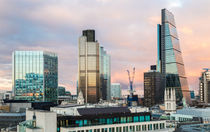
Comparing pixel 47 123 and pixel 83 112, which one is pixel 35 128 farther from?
pixel 83 112

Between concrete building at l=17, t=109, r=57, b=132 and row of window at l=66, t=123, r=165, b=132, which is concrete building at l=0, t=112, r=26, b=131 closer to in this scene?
concrete building at l=17, t=109, r=57, b=132

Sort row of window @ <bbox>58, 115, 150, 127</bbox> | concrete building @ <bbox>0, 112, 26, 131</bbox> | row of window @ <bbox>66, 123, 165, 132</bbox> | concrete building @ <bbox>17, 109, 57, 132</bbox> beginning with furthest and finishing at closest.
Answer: concrete building @ <bbox>0, 112, 26, 131</bbox>
row of window @ <bbox>66, 123, 165, 132</bbox>
row of window @ <bbox>58, 115, 150, 127</bbox>
concrete building @ <bbox>17, 109, 57, 132</bbox>

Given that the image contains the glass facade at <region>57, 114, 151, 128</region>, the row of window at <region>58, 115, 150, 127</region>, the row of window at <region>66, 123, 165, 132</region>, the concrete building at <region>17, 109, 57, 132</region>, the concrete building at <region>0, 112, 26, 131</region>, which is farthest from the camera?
the concrete building at <region>0, 112, 26, 131</region>

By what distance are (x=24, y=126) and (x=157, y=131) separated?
56.9m

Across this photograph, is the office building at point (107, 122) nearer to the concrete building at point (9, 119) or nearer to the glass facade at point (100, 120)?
the glass facade at point (100, 120)

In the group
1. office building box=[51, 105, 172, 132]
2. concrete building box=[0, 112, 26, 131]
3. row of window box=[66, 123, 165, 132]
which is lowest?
concrete building box=[0, 112, 26, 131]

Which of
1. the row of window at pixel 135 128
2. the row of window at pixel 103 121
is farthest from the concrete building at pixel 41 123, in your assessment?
the row of window at pixel 135 128

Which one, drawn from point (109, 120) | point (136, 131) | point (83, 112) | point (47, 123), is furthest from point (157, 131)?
point (47, 123)

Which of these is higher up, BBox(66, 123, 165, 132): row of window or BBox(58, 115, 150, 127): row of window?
BBox(58, 115, 150, 127): row of window

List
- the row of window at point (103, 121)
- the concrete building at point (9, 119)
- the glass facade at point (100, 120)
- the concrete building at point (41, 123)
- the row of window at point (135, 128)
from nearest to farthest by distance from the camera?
the concrete building at point (41, 123), the glass facade at point (100, 120), the row of window at point (103, 121), the row of window at point (135, 128), the concrete building at point (9, 119)

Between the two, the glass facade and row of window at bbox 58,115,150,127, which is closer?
the glass facade

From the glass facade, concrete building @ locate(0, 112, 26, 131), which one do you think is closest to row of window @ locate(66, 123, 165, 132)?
the glass facade

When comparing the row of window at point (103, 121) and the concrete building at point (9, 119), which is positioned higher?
the row of window at point (103, 121)

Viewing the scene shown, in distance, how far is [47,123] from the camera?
9394 centimetres
